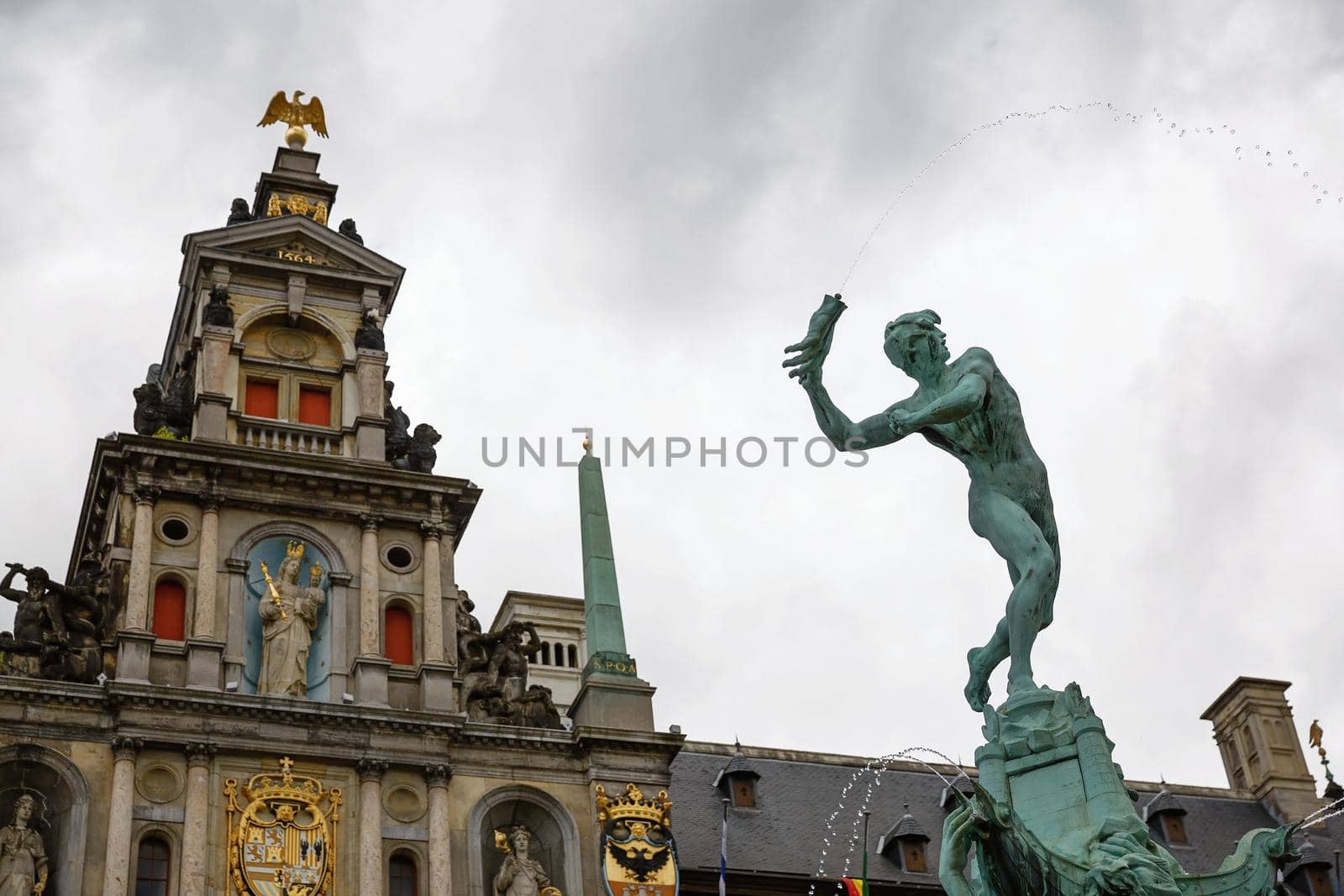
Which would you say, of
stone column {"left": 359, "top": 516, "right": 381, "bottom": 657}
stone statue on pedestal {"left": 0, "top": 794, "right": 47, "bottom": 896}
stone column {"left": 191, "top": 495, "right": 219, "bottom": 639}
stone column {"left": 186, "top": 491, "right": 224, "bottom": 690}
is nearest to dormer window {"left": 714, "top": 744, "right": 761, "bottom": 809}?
stone column {"left": 359, "top": 516, "right": 381, "bottom": 657}

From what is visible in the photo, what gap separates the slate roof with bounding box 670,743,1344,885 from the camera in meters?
34.9

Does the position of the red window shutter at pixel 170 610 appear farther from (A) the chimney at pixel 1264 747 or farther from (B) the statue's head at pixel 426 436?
(A) the chimney at pixel 1264 747

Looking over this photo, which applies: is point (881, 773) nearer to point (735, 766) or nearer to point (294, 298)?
point (735, 766)

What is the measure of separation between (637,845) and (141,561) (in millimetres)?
10395

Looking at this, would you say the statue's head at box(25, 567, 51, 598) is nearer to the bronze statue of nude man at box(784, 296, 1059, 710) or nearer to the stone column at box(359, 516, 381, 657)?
the stone column at box(359, 516, 381, 657)

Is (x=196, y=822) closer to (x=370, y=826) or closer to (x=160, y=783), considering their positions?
(x=160, y=783)

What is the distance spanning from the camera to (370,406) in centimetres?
3512

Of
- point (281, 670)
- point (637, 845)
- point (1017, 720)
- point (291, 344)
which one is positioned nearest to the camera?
point (1017, 720)

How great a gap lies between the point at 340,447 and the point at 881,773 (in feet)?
48.9

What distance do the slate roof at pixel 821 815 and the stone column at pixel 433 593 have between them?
646 centimetres

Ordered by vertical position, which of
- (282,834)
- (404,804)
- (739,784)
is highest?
(739,784)

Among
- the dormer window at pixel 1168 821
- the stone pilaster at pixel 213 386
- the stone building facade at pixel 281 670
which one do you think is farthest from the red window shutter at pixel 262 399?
the dormer window at pixel 1168 821

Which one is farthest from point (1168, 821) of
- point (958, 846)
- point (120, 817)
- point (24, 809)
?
point (958, 846)

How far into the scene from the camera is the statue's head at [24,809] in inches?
1097
